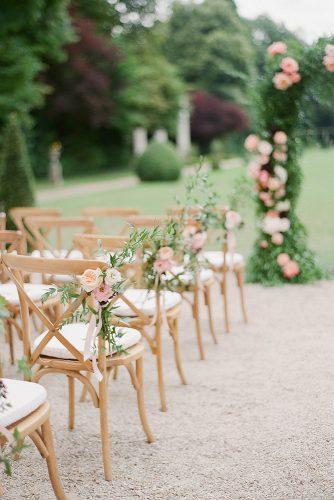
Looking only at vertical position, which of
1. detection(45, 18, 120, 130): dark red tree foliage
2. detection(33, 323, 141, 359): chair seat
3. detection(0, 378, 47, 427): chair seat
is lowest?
detection(0, 378, 47, 427): chair seat

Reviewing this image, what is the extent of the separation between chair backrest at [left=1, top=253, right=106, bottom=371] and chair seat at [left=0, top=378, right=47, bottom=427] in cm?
38

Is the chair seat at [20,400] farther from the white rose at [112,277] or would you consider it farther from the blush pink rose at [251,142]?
the blush pink rose at [251,142]

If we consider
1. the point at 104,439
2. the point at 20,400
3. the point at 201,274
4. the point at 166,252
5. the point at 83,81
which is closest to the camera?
the point at 20,400

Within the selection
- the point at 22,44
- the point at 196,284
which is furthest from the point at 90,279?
the point at 22,44

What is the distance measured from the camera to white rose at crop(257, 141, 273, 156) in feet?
24.9

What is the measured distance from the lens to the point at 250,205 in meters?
7.88

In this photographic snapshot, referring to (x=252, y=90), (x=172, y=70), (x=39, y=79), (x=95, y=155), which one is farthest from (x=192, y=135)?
(x=252, y=90)

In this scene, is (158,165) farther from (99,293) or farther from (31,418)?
(31,418)

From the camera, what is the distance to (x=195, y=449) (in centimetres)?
363

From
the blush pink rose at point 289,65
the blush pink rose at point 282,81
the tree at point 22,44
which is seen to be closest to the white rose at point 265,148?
the blush pink rose at point 282,81

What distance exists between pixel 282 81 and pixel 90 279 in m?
5.02

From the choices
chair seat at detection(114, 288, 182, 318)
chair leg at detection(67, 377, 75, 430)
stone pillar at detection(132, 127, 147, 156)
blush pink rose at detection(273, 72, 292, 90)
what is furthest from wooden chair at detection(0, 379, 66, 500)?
stone pillar at detection(132, 127, 147, 156)

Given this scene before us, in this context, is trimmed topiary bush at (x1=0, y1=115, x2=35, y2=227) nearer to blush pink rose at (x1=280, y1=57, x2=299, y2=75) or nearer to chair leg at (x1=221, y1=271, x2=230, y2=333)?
blush pink rose at (x1=280, y1=57, x2=299, y2=75)

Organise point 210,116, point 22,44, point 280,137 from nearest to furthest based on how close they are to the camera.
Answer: point 280,137 → point 22,44 → point 210,116
